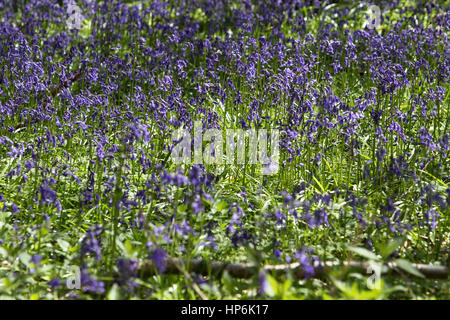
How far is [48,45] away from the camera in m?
6.21

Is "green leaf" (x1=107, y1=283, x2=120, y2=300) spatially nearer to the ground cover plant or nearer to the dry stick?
the ground cover plant

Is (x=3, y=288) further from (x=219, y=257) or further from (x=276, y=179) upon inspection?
(x=276, y=179)

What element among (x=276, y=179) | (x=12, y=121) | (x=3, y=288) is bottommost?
(x=3, y=288)

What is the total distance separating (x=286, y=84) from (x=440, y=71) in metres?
1.43

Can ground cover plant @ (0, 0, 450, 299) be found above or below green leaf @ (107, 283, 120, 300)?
above

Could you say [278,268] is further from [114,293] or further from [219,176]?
[219,176]

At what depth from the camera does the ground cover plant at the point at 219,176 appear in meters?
2.93

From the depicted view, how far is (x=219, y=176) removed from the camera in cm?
416

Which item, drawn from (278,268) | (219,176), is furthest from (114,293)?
(219,176)

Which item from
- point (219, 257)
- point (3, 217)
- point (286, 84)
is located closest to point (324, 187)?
point (286, 84)

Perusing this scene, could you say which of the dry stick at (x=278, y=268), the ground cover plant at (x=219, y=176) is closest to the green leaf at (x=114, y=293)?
the ground cover plant at (x=219, y=176)

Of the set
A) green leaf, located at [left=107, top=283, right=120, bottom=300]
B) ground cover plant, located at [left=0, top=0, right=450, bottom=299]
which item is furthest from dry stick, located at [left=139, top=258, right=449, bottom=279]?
green leaf, located at [left=107, top=283, right=120, bottom=300]

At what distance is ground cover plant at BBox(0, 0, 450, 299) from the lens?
9.61 ft

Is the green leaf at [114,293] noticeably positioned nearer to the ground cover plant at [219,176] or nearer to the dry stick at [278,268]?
the ground cover plant at [219,176]
